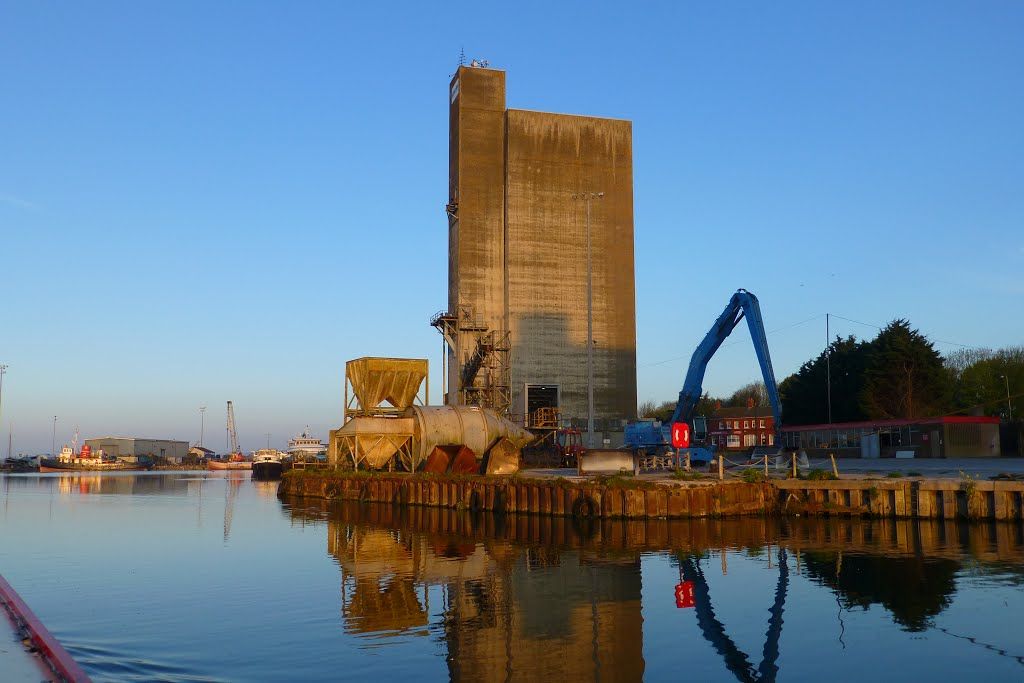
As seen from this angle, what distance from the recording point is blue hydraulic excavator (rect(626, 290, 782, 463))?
5800cm

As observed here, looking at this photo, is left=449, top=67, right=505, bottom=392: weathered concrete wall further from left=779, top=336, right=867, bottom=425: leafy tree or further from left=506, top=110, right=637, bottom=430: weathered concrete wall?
left=779, top=336, right=867, bottom=425: leafy tree

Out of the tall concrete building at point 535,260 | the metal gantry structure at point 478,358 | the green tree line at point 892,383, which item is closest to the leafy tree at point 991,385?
the green tree line at point 892,383

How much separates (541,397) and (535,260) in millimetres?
14707

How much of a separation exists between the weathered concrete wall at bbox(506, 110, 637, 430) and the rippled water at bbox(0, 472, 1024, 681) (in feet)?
169

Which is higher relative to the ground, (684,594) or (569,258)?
(569,258)

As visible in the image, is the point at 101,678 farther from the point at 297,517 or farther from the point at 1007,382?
the point at 1007,382

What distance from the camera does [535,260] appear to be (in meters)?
91.5

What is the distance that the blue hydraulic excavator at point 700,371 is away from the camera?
58.0 metres

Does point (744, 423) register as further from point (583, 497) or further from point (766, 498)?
point (583, 497)

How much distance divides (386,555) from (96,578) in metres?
9.73

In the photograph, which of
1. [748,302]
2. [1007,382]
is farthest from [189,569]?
[1007,382]

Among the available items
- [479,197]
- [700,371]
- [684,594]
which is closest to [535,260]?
[479,197]

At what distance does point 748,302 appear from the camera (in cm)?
5941

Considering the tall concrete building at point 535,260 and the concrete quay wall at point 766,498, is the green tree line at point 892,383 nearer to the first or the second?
the tall concrete building at point 535,260
